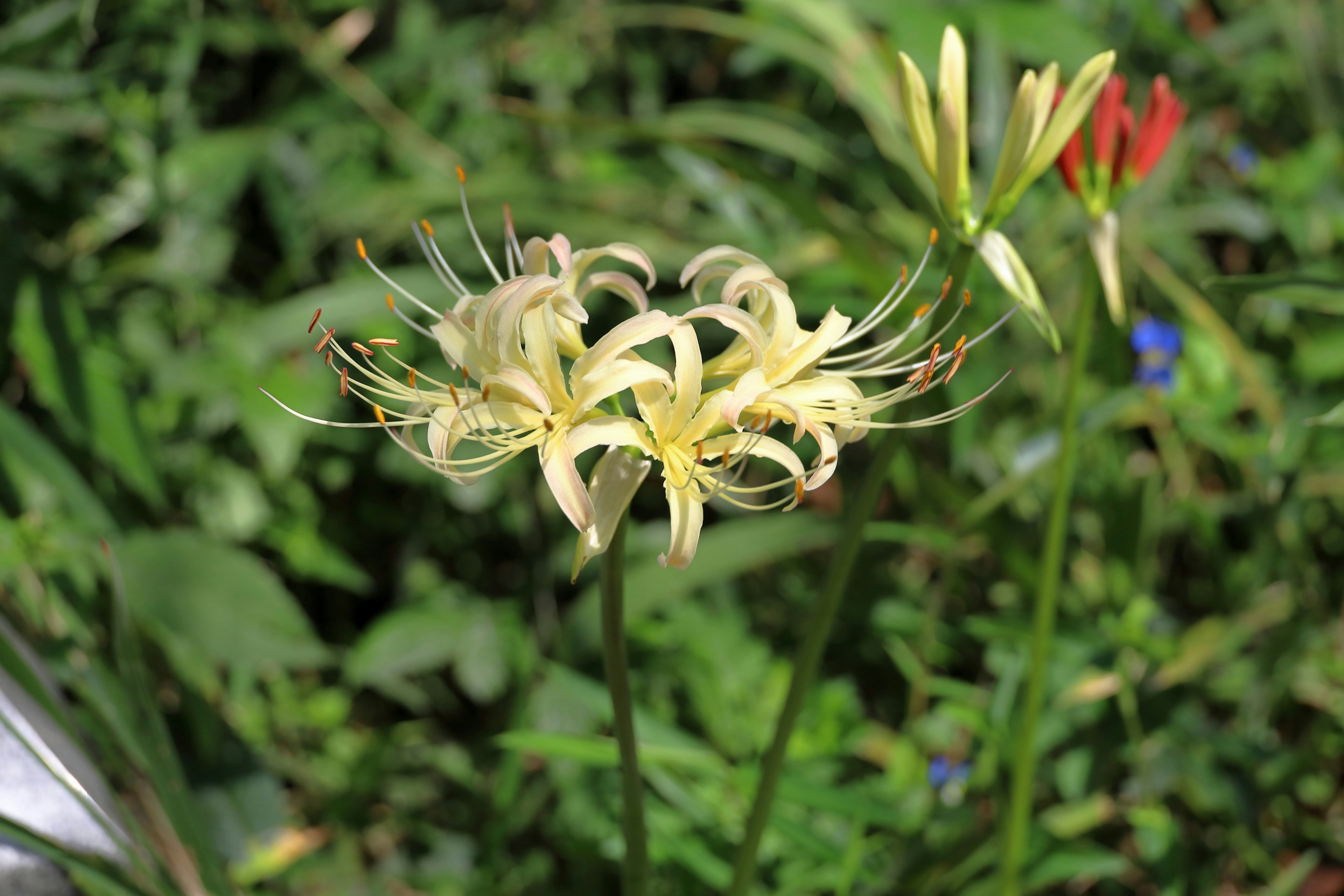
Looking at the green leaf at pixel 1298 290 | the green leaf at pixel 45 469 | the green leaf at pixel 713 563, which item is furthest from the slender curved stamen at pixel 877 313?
the green leaf at pixel 45 469

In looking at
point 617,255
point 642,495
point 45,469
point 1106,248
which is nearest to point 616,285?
point 617,255

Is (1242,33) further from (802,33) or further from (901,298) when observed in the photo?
(901,298)

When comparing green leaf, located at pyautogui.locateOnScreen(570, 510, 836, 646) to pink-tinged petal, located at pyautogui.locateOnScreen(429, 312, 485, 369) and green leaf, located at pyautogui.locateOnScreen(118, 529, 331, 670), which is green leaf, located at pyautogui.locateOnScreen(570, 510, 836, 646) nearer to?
green leaf, located at pyautogui.locateOnScreen(118, 529, 331, 670)

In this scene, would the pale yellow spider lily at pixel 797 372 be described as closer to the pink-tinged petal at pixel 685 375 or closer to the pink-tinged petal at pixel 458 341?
the pink-tinged petal at pixel 685 375

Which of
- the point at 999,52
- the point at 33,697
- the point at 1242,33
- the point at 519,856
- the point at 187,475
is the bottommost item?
the point at 33,697

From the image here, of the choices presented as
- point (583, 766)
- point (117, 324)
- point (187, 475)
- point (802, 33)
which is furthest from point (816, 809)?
point (802, 33)

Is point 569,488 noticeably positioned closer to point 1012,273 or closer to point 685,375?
point 685,375

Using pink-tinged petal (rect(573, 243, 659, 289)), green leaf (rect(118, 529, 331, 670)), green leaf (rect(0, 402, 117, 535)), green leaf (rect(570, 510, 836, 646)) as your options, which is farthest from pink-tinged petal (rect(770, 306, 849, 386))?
green leaf (rect(0, 402, 117, 535))
